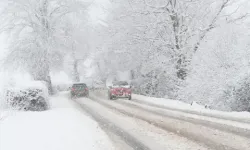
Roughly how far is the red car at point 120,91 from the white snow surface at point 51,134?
13.0 meters

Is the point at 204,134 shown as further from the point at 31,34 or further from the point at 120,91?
the point at 31,34

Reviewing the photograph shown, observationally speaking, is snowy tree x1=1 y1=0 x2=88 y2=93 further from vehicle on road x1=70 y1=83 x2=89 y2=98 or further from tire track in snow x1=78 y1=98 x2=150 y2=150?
tire track in snow x1=78 y1=98 x2=150 y2=150

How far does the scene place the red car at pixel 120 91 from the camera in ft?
97.8

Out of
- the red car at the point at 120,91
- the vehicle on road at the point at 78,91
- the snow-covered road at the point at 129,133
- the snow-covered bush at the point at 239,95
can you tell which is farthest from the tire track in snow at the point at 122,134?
the vehicle on road at the point at 78,91

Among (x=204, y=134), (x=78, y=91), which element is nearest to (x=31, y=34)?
(x=78, y=91)

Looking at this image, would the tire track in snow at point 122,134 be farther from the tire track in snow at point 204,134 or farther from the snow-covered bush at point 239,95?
the snow-covered bush at point 239,95

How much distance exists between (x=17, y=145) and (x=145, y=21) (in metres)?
21.0

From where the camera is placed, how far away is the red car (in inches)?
1174

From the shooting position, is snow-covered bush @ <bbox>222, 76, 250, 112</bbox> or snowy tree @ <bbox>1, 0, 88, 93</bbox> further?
snowy tree @ <bbox>1, 0, 88, 93</bbox>

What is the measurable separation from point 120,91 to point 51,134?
1782 cm

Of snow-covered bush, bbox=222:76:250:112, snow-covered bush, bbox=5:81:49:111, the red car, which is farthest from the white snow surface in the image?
the red car

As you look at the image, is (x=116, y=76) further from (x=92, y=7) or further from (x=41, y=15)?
(x=41, y=15)

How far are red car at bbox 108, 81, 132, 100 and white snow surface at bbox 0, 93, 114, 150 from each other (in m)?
13.0

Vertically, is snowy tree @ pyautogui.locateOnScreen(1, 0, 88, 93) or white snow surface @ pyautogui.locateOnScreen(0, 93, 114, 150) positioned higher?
snowy tree @ pyautogui.locateOnScreen(1, 0, 88, 93)
